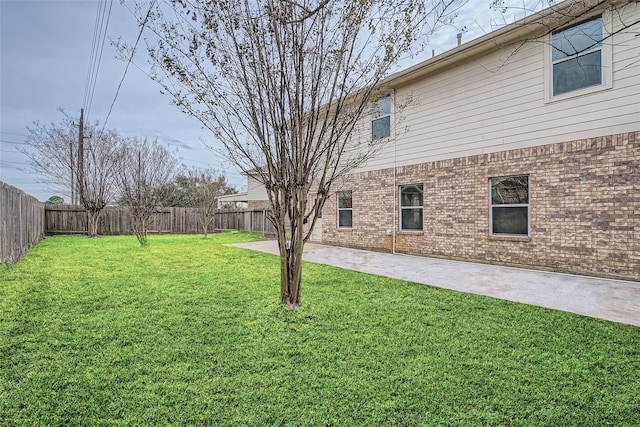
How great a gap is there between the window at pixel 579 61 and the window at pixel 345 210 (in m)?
6.04

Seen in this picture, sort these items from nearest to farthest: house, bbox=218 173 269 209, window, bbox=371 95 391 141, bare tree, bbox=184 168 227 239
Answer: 1. window, bbox=371 95 391 141
2. bare tree, bbox=184 168 227 239
3. house, bbox=218 173 269 209

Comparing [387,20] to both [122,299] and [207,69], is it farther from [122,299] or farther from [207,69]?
[122,299]

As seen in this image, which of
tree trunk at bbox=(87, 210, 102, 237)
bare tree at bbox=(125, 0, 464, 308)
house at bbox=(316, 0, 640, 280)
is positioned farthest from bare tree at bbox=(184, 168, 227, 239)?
bare tree at bbox=(125, 0, 464, 308)

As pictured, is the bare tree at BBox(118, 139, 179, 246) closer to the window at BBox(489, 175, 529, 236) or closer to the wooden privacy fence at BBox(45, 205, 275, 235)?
the wooden privacy fence at BBox(45, 205, 275, 235)

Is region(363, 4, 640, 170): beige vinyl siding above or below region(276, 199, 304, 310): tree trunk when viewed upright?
above

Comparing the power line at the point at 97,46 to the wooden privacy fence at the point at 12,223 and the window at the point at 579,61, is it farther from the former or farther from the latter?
the window at the point at 579,61

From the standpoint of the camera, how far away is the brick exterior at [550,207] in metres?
5.35

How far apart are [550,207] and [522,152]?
125cm

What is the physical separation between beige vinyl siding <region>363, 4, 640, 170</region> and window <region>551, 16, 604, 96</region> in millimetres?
194

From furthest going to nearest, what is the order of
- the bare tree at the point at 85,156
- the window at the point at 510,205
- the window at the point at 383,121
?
the bare tree at the point at 85,156 < the window at the point at 383,121 < the window at the point at 510,205

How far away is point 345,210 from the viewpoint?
10.7 metres

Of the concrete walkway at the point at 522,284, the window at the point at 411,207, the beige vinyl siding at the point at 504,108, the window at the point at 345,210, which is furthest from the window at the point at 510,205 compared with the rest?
the window at the point at 345,210

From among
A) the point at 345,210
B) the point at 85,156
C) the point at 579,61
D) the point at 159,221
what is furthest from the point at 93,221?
the point at 579,61

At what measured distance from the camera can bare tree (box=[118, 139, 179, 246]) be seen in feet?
37.1
